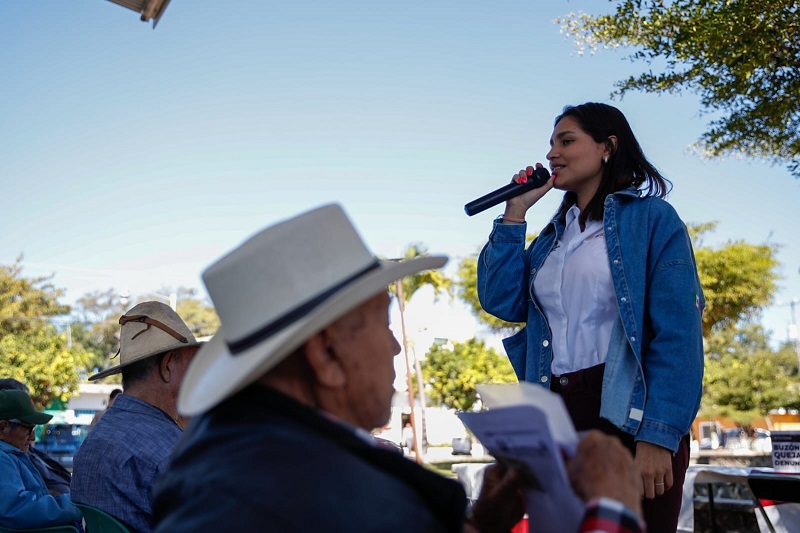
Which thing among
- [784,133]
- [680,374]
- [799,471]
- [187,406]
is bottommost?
[799,471]

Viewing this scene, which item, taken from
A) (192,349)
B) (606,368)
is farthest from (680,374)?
(192,349)

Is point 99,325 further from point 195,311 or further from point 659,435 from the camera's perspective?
point 659,435

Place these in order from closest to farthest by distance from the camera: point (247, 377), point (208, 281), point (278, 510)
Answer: point (278, 510) → point (247, 377) → point (208, 281)

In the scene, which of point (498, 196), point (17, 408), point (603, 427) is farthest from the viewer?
point (17, 408)

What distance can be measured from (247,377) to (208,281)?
207 mm

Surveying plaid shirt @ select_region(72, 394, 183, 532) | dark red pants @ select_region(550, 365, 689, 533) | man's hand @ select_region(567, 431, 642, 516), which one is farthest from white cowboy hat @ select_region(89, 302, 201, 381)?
man's hand @ select_region(567, 431, 642, 516)

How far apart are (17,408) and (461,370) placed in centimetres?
3526

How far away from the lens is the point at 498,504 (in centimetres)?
162

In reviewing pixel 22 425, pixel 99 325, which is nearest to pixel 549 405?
pixel 22 425

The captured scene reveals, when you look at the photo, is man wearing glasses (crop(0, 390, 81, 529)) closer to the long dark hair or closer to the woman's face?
the woman's face

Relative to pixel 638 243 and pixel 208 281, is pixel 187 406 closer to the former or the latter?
pixel 208 281

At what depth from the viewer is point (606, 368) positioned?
2.46 meters

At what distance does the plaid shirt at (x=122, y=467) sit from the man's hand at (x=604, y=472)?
6.88ft

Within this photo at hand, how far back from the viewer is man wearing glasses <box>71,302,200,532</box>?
295 cm
